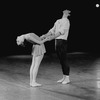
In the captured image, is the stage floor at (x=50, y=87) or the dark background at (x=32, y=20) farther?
the dark background at (x=32, y=20)

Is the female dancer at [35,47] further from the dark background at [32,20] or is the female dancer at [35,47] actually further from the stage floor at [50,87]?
the dark background at [32,20]

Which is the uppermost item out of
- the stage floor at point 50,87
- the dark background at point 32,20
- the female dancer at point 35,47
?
the dark background at point 32,20

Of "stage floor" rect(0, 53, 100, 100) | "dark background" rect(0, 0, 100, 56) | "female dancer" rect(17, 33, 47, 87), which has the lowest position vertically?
"stage floor" rect(0, 53, 100, 100)

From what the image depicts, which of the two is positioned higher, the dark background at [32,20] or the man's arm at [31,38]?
the dark background at [32,20]

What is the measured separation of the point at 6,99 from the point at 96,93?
1578mm

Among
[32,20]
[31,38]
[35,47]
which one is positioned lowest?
[35,47]

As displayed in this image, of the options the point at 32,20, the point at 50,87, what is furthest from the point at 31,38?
the point at 32,20

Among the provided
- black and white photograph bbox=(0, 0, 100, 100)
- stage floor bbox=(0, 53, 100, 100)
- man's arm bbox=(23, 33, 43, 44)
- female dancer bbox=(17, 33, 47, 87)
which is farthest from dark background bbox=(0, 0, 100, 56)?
man's arm bbox=(23, 33, 43, 44)

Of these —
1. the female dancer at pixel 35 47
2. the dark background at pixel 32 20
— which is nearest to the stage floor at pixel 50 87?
the female dancer at pixel 35 47

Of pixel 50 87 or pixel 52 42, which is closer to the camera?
pixel 50 87

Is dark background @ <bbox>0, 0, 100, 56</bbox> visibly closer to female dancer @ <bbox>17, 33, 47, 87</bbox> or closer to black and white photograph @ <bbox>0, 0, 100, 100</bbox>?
black and white photograph @ <bbox>0, 0, 100, 100</bbox>

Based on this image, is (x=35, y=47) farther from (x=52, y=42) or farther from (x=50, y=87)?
(x=52, y=42)

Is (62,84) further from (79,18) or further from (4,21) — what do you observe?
(79,18)

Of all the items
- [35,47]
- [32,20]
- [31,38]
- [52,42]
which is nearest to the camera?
[31,38]
